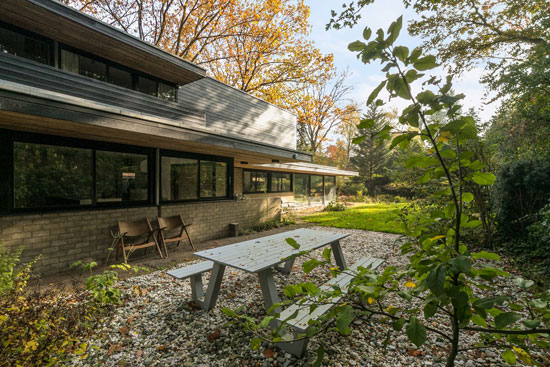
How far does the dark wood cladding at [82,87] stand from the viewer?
17.4 feet

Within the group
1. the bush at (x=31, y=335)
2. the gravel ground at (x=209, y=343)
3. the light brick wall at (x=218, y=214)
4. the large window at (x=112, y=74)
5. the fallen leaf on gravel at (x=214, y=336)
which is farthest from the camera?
the light brick wall at (x=218, y=214)

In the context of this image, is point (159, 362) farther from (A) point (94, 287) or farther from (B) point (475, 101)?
(B) point (475, 101)

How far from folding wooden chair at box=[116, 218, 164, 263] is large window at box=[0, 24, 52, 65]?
14.4ft

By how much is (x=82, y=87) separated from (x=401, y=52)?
25.5ft

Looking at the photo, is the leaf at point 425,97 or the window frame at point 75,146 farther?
the window frame at point 75,146

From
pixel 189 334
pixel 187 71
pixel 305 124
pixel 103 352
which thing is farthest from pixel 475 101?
pixel 305 124

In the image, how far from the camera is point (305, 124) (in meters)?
26.8

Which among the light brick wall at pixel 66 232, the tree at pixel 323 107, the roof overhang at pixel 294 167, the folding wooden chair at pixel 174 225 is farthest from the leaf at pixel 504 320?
the tree at pixel 323 107

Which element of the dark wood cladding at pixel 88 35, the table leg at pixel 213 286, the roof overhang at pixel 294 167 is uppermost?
the dark wood cladding at pixel 88 35

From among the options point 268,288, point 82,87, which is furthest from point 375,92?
point 82,87

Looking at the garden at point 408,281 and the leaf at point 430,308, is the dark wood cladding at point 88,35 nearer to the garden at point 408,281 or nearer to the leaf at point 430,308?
the garden at point 408,281

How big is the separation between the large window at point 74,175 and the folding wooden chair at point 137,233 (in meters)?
0.65

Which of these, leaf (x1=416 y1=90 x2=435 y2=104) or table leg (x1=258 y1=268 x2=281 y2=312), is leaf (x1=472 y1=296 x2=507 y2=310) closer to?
leaf (x1=416 y1=90 x2=435 y2=104)

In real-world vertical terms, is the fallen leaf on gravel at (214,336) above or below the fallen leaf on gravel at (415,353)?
above
